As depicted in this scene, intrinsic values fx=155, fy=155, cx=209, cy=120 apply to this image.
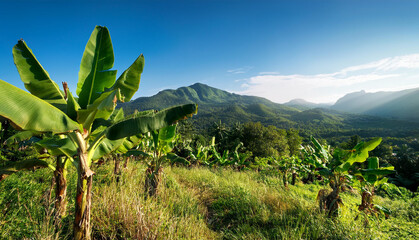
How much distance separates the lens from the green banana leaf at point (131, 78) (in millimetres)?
2551

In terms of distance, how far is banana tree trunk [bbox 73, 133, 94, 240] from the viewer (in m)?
2.02

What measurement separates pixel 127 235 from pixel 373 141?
5.51m

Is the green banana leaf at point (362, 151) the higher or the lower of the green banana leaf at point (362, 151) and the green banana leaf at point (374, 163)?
the higher

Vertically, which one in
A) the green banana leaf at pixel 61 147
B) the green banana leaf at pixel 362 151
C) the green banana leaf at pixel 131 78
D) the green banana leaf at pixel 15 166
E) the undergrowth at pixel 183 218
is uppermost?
the green banana leaf at pixel 131 78

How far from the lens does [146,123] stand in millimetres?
2004

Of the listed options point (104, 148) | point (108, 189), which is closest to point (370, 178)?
point (104, 148)

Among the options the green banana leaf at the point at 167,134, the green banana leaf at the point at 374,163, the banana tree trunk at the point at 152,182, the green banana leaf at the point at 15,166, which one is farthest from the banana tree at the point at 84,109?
the green banana leaf at the point at 374,163

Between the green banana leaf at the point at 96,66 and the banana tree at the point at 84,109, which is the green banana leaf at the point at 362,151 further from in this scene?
the green banana leaf at the point at 96,66

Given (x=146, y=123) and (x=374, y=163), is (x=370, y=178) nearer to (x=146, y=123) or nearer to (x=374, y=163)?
(x=374, y=163)

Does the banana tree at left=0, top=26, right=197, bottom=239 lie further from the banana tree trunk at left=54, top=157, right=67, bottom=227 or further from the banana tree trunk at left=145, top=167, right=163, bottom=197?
the banana tree trunk at left=145, top=167, right=163, bottom=197

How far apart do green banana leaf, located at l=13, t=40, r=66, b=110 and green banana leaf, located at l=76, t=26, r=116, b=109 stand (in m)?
0.32

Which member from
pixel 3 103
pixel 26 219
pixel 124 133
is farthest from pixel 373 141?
pixel 26 219

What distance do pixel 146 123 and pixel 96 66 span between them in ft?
5.08

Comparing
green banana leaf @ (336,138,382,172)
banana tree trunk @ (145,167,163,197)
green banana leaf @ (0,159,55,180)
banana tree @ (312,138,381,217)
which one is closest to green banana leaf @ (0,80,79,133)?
green banana leaf @ (0,159,55,180)
